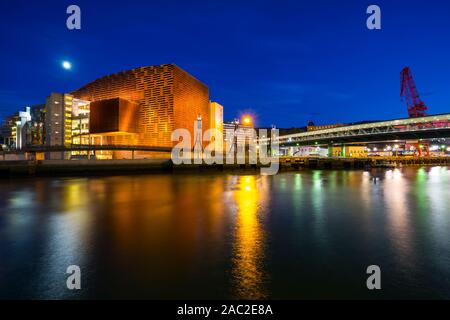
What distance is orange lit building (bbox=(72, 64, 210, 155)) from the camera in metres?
109

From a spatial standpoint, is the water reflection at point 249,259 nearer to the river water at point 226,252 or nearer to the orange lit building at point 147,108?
the river water at point 226,252

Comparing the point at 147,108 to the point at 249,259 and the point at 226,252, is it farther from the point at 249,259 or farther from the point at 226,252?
the point at 249,259

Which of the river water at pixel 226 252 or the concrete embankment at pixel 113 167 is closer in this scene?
the river water at pixel 226 252

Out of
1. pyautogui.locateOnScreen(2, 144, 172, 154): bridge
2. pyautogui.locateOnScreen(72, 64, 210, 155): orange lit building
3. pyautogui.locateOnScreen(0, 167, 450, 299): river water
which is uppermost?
pyautogui.locateOnScreen(72, 64, 210, 155): orange lit building

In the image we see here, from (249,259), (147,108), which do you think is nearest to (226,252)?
(249,259)

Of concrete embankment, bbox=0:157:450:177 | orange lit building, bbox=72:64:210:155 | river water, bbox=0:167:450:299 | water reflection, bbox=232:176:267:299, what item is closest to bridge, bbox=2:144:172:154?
concrete embankment, bbox=0:157:450:177

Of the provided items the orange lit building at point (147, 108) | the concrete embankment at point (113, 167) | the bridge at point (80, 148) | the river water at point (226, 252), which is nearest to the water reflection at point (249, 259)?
the river water at point (226, 252)

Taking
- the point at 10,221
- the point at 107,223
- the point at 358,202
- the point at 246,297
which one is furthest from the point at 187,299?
the point at 358,202

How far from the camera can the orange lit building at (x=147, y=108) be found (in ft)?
357

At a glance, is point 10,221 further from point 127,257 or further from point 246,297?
point 246,297

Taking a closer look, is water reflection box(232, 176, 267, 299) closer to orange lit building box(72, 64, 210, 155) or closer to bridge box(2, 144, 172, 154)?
bridge box(2, 144, 172, 154)

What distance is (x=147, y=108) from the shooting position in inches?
4555

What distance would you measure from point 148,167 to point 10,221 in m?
47.9
